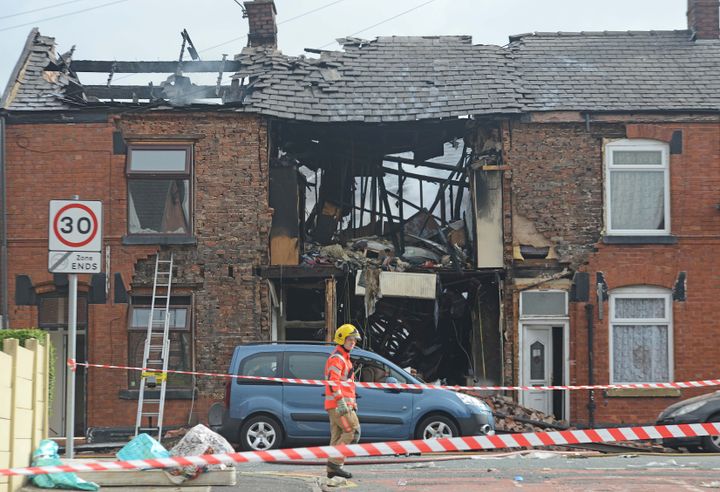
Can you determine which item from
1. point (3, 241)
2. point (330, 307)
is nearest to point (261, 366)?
point (330, 307)

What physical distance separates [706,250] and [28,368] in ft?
52.6

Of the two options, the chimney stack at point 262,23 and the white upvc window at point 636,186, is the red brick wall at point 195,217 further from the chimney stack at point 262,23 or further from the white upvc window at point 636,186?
the white upvc window at point 636,186

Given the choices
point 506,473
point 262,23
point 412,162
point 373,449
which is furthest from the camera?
point 262,23

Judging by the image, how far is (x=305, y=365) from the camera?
18281 mm

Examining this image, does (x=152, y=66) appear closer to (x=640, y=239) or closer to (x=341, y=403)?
(x=640, y=239)

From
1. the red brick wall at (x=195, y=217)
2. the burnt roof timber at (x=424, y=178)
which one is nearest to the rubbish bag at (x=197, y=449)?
the red brick wall at (x=195, y=217)

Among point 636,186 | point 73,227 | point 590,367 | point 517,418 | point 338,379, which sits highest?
point 636,186

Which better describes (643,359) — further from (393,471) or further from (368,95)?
(393,471)

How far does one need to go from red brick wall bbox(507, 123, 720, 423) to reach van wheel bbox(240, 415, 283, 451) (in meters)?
6.92

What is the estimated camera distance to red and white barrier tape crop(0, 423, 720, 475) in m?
10.2

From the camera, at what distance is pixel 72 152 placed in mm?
23234

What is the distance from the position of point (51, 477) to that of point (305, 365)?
24.8 ft

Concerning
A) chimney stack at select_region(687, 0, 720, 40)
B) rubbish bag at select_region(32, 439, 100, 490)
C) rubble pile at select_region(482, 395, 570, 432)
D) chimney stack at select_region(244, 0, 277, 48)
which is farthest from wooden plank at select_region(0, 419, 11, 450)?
chimney stack at select_region(687, 0, 720, 40)

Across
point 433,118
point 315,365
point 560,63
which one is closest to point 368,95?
point 433,118
